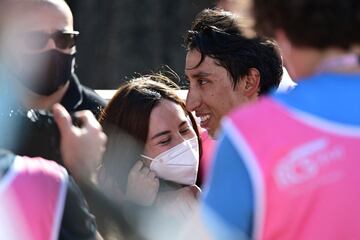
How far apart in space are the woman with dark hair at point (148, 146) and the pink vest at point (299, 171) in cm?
142

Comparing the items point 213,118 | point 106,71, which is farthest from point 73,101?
point 106,71

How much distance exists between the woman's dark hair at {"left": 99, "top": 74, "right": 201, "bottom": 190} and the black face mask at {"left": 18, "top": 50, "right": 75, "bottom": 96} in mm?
524

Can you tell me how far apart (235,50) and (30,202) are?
183cm

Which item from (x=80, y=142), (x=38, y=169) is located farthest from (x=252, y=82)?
(x=38, y=169)

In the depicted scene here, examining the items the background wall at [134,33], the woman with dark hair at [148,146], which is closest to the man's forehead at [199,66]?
the woman with dark hair at [148,146]

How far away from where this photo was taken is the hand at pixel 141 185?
3166 mm

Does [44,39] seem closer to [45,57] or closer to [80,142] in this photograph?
[45,57]

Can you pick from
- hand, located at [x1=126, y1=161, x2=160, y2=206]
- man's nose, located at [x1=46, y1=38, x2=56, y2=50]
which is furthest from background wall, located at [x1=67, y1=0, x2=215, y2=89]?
hand, located at [x1=126, y1=161, x2=160, y2=206]

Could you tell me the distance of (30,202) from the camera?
1910mm

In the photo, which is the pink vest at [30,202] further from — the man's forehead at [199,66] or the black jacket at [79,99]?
the black jacket at [79,99]

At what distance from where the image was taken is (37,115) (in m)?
2.49

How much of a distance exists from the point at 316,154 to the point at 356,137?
87 mm

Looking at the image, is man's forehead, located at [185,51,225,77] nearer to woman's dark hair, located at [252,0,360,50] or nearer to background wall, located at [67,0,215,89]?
woman's dark hair, located at [252,0,360,50]

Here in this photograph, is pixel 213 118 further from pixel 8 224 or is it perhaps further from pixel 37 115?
pixel 8 224
